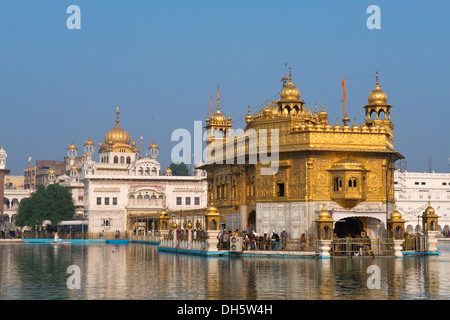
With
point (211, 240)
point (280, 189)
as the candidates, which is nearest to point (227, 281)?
point (211, 240)

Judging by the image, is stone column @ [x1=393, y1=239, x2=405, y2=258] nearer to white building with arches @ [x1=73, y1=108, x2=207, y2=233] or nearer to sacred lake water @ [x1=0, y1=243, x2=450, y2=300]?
sacred lake water @ [x1=0, y1=243, x2=450, y2=300]

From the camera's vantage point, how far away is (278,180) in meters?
35.2

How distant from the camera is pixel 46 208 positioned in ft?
251

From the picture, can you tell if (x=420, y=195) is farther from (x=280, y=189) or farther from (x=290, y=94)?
(x=280, y=189)

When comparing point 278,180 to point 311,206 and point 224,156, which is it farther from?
point 224,156

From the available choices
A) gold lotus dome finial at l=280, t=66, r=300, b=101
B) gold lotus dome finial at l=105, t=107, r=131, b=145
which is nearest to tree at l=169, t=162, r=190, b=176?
gold lotus dome finial at l=105, t=107, r=131, b=145

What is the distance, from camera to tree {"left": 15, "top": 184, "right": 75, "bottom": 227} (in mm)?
76375

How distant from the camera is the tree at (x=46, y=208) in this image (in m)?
76.4

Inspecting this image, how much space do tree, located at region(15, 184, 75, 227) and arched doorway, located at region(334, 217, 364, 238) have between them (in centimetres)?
4543

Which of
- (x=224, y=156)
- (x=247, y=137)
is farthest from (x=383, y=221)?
(x=224, y=156)

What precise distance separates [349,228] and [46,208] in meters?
46.7

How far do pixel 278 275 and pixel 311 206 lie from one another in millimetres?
12606
